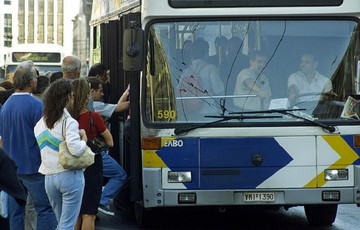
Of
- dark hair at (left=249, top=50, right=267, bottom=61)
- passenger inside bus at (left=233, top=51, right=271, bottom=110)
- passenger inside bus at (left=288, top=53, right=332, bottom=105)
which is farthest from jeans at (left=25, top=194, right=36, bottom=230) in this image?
passenger inside bus at (left=288, top=53, right=332, bottom=105)

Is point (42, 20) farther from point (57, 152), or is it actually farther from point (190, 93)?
point (57, 152)

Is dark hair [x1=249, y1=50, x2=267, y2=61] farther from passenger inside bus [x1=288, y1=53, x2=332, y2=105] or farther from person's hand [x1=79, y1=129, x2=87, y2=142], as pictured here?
person's hand [x1=79, y1=129, x2=87, y2=142]

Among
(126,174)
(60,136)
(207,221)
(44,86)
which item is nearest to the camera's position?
(60,136)

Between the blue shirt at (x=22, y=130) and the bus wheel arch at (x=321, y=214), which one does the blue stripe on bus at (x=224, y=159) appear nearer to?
the blue shirt at (x=22, y=130)

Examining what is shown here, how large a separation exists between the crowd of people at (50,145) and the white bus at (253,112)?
1.09m

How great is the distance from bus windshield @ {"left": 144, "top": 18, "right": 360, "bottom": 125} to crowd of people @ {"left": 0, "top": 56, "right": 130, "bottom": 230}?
3.91 feet

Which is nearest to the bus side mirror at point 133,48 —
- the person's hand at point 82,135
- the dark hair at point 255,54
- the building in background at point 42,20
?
the dark hair at point 255,54

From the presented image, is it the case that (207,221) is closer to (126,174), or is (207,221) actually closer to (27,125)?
(126,174)

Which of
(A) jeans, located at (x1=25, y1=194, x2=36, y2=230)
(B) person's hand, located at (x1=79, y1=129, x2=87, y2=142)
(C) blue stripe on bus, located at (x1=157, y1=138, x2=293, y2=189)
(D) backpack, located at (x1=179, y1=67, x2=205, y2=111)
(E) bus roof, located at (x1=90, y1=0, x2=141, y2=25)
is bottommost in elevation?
(A) jeans, located at (x1=25, y1=194, x2=36, y2=230)

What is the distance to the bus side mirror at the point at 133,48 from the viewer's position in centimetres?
959

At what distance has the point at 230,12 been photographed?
32.3 feet

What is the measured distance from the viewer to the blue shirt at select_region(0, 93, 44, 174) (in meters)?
8.65

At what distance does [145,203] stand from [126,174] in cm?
131

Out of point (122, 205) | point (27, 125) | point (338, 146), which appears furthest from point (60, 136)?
point (122, 205)
